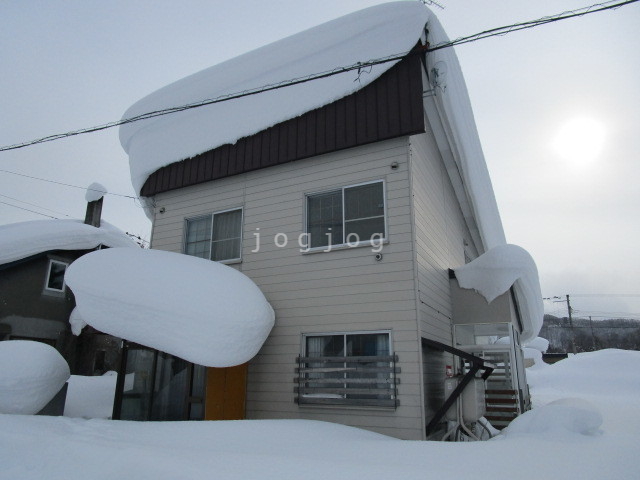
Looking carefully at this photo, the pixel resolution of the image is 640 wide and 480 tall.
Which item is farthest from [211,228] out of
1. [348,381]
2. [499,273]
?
[499,273]

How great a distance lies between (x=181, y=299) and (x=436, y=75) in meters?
5.91

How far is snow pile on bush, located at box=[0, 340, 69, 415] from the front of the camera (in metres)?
6.09

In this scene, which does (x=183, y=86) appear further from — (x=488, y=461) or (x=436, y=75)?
(x=488, y=461)

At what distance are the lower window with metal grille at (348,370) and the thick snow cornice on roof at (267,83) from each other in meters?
4.38

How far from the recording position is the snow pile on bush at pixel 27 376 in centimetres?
Answer: 609

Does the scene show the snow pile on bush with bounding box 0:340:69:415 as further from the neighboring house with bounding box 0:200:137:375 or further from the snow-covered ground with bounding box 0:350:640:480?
the neighboring house with bounding box 0:200:137:375

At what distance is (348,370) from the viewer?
22.8ft

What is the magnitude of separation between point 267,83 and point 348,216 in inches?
132

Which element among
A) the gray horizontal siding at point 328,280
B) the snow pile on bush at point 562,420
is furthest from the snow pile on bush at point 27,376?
the snow pile on bush at point 562,420

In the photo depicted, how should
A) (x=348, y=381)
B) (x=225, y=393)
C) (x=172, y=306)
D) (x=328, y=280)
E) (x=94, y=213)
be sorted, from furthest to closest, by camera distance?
(x=94, y=213) < (x=328, y=280) < (x=225, y=393) < (x=348, y=381) < (x=172, y=306)

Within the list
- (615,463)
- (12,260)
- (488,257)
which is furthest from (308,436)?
(12,260)

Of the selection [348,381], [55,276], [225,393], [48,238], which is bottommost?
[225,393]

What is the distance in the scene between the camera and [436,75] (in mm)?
7906

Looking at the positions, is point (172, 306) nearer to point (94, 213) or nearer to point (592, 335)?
point (94, 213)
